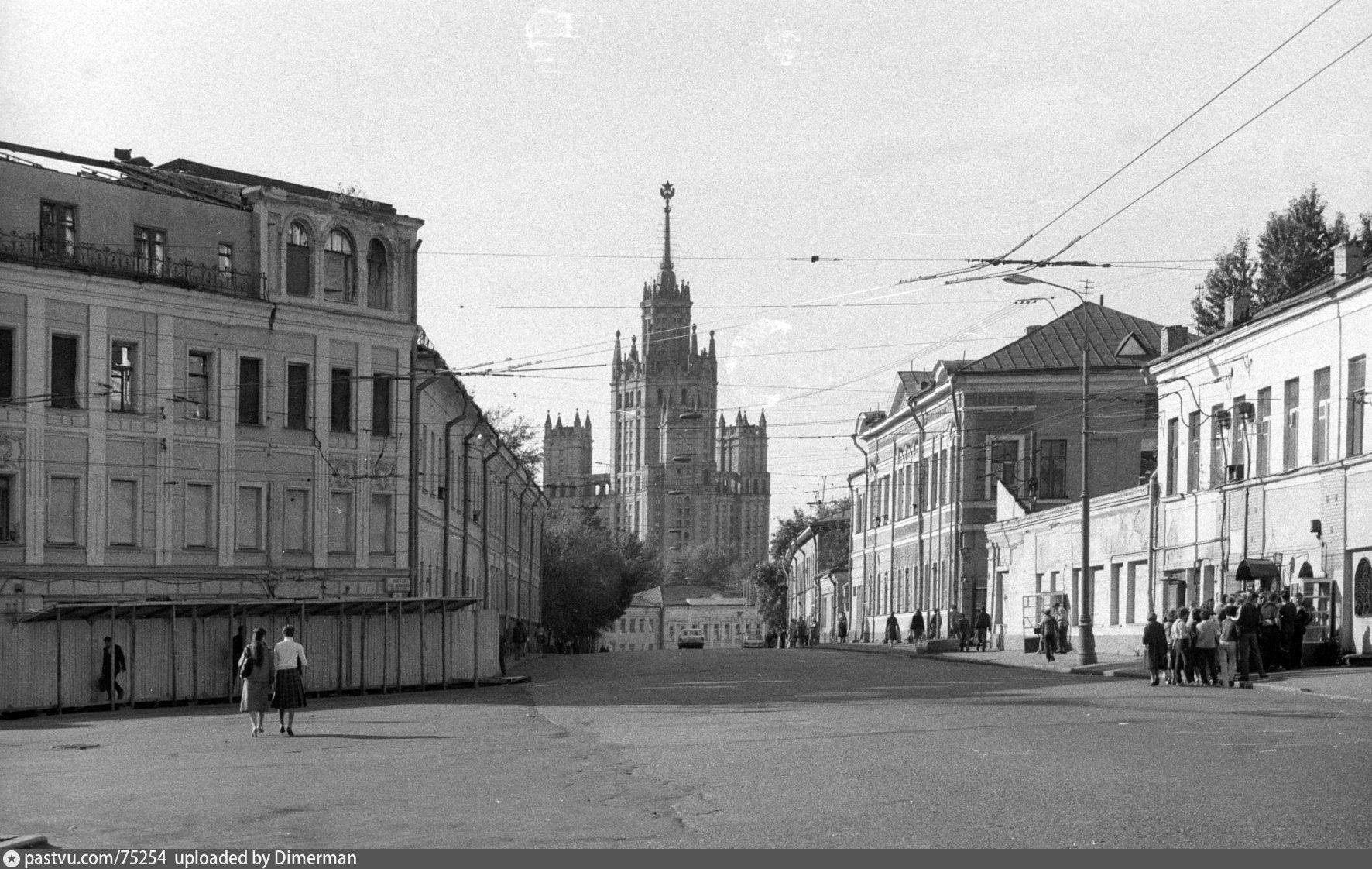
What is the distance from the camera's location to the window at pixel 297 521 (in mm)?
47156

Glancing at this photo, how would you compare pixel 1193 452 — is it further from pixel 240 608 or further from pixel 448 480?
pixel 240 608

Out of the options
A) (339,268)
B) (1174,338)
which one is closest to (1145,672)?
(1174,338)

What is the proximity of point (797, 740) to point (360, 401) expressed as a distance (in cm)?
2948

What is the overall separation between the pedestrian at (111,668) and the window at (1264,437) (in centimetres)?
2412

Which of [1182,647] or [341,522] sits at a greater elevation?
[341,522]

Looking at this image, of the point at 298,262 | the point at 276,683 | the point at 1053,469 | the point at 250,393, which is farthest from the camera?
the point at 1053,469

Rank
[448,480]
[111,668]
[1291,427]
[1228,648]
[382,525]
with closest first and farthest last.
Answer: [1228,648] < [111,668] < [1291,427] < [382,525] < [448,480]

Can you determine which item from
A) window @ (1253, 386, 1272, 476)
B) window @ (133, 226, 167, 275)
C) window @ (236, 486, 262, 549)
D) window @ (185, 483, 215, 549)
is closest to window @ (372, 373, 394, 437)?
window @ (236, 486, 262, 549)

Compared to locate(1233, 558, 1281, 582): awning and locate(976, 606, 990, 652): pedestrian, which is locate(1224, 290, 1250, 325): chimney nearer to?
locate(1233, 558, 1281, 582): awning

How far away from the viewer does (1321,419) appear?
39906 millimetres

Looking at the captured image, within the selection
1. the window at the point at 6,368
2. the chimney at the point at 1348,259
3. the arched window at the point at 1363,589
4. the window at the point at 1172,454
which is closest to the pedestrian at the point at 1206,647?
the arched window at the point at 1363,589

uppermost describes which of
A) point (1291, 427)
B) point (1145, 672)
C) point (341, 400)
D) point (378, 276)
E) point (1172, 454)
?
point (378, 276)

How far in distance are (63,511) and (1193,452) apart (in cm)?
2660

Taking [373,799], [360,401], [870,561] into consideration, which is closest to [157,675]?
[360,401]
